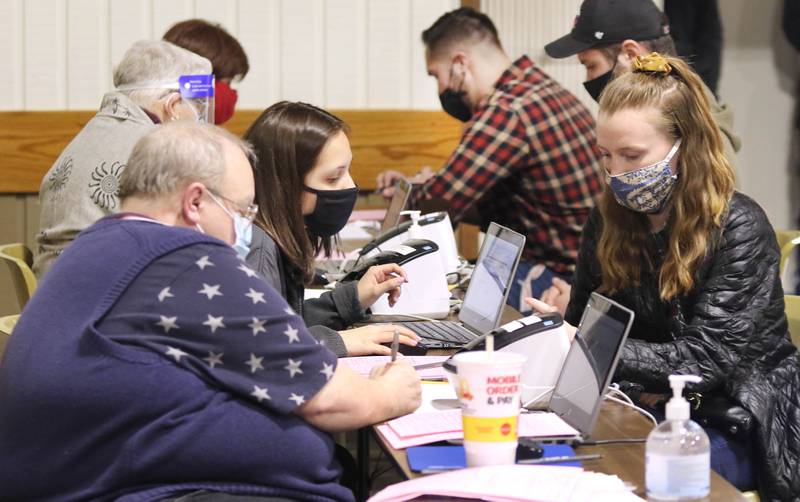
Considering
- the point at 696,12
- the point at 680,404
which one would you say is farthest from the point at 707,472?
the point at 696,12

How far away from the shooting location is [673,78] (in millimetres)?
2402

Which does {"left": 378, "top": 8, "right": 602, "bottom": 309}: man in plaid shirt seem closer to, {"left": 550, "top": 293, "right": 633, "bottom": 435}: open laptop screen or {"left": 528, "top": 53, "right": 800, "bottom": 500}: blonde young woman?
{"left": 528, "top": 53, "right": 800, "bottom": 500}: blonde young woman

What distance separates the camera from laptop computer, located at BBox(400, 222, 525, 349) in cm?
265

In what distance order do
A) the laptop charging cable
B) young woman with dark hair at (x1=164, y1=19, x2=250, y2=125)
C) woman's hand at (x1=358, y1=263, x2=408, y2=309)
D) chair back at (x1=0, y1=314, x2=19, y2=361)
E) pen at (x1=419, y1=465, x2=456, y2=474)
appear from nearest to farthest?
pen at (x1=419, y1=465, x2=456, y2=474), the laptop charging cable, chair back at (x1=0, y1=314, x2=19, y2=361), woman's hand at (x1=358, y1=263, x2=408, y2=309), young woman with dark hair at (x1=164, y1=19, x2=250, y2=125)

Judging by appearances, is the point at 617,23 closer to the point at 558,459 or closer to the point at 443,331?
Result: the point at 443,331

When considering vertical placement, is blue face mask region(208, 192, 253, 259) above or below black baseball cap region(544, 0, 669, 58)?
below

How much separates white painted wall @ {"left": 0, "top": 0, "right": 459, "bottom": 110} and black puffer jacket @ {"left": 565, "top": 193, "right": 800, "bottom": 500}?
3.21 metres

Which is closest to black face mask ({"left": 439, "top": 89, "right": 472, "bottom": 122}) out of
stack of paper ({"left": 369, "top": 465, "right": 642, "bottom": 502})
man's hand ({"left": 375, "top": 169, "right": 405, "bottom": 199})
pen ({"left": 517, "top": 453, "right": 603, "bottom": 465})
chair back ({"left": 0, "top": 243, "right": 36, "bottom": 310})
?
man's hand ({"left": 375, "top": 169, "right": 405, "bottom": 199})

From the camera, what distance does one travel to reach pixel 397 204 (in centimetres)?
426

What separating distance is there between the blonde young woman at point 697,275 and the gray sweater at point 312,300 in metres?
0.51

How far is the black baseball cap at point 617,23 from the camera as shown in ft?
12.2

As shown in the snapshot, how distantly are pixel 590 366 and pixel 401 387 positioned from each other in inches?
13.1

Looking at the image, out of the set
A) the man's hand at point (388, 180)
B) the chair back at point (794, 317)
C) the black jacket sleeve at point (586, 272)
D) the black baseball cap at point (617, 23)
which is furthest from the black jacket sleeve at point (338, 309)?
the man's hand at point (388, 180)

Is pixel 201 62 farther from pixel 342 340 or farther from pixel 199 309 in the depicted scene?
pixel 199 309
